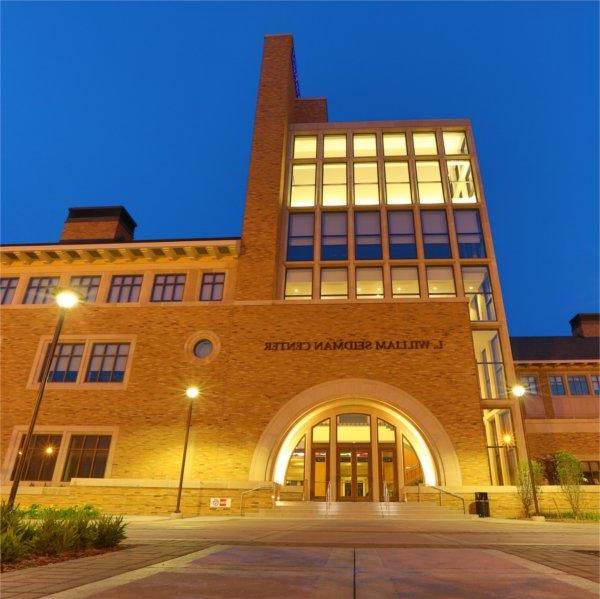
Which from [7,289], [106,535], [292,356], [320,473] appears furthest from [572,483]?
[7,289]

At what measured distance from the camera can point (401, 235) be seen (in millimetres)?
28766

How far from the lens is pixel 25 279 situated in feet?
91.7

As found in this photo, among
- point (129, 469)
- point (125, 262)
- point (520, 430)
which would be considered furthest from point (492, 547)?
point (125, 262)

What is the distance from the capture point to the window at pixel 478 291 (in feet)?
88.3

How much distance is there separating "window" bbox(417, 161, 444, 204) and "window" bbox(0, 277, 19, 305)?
92.8 ft

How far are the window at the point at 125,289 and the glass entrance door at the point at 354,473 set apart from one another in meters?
15.9

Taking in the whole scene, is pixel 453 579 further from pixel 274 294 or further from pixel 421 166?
pixel 421 166

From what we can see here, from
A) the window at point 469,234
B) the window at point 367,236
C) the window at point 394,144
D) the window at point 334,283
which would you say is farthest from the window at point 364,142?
the window at point 334,283

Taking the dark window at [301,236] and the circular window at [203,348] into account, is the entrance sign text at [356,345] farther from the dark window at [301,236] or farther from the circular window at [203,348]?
the dark window at [301,236]

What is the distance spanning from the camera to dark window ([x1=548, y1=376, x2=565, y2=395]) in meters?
31.9

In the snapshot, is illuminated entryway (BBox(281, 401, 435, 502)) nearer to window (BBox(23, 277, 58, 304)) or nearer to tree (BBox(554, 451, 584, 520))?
tree (BBox(554, 451, 584, 520))

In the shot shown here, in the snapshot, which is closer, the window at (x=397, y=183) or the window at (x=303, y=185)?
the window at (x=397, y=183)

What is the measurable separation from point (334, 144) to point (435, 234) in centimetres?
1150

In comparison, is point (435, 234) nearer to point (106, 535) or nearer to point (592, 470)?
point (592, 470)
